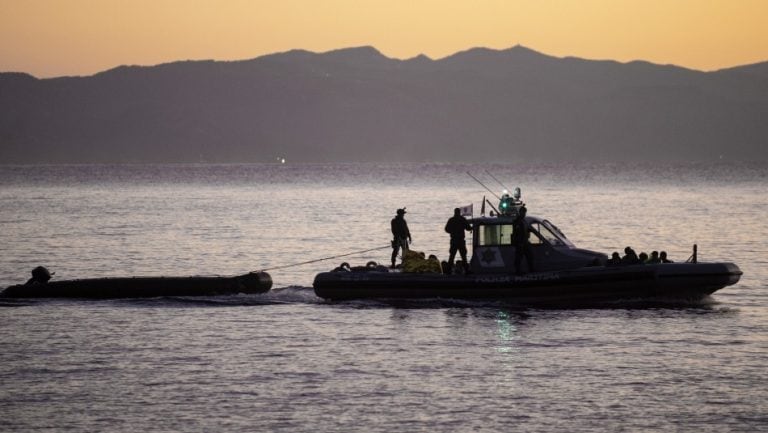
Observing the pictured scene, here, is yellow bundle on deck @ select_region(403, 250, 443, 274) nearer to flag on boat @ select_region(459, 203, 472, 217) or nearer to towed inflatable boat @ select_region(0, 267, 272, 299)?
flag on boat @ select_region(459, 203, 472, 217)

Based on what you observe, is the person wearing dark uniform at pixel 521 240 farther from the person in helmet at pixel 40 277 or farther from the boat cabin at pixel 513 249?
the person in helmet at pixel 40 277

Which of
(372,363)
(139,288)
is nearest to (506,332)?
(372,363)

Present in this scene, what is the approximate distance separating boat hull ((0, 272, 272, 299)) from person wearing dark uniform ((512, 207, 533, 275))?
753 cm

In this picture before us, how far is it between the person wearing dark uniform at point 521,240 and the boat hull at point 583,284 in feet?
1.30

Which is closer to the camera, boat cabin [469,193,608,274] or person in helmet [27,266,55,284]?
boat cabin [469,193,608,274]

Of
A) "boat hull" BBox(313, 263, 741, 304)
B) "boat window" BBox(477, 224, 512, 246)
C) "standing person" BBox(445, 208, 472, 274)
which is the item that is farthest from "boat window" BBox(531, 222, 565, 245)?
"standing person" BBox(445, 208, 472, 274)

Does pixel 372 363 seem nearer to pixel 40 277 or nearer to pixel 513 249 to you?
pixel 513 249

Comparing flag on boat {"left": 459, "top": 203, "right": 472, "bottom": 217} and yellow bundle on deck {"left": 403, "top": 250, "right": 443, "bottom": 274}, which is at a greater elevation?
flag on boat {"left": 459, "top": 203, "right": 472, "bottom": 217}

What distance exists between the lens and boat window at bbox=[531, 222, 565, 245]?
32.1m

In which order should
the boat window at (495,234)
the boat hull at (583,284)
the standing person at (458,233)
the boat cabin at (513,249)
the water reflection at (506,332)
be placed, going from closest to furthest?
1. the water reflection at (506,332)
2. the boat hull at (583,284)
3. the boat cabin at (513,249)
4. the boat window at (495,234)
5. the standing person at (458,233)

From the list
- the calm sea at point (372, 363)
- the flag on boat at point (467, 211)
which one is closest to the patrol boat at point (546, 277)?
the calm sea at point (372, 363)

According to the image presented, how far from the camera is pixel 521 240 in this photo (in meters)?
31.7

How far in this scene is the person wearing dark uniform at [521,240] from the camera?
104 ft

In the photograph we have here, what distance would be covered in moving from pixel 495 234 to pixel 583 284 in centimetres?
247
